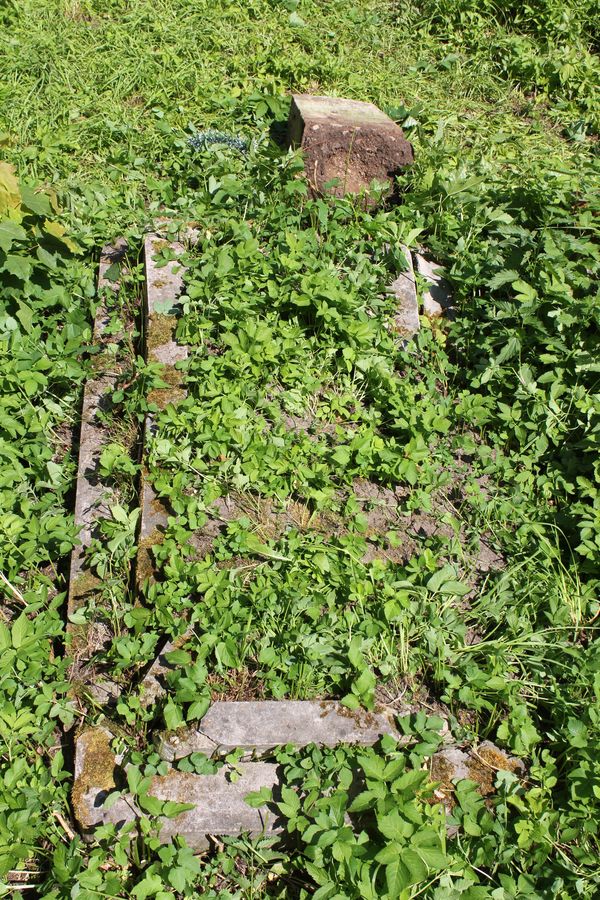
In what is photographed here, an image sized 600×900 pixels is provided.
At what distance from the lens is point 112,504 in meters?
3.41

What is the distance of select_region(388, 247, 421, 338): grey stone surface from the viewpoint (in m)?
4.26

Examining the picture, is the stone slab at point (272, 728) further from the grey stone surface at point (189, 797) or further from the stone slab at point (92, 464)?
the stone slab at point (92, 464)

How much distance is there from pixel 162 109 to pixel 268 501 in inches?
141

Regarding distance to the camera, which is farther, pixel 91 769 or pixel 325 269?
pixel 325 269

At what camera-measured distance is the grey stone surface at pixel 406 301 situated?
14.0ft

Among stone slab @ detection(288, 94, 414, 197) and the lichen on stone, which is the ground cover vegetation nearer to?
the lichen on stone

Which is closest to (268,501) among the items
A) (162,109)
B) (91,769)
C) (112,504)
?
(112,504)

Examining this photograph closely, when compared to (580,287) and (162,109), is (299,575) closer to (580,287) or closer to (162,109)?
(580,287)

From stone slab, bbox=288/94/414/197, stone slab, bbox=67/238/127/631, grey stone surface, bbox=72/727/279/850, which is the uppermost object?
stone slab, bbox=288/94/414/197

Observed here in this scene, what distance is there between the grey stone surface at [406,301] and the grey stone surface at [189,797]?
239cm

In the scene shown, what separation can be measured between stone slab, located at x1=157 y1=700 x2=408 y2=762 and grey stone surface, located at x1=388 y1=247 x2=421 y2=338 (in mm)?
2113

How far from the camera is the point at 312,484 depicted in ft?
Answer: 11.5

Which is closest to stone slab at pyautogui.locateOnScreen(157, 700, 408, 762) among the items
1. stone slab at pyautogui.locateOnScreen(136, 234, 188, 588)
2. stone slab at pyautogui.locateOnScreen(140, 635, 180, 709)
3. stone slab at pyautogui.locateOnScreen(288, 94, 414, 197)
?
stone slab at pyautogui.locateOnScreen(140, 635, 180, 709)

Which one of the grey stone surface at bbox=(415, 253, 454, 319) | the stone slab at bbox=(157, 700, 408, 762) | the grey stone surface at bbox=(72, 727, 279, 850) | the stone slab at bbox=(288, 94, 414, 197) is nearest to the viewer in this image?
the grey stone surface at bbox=(72, 727, 279, 850)
